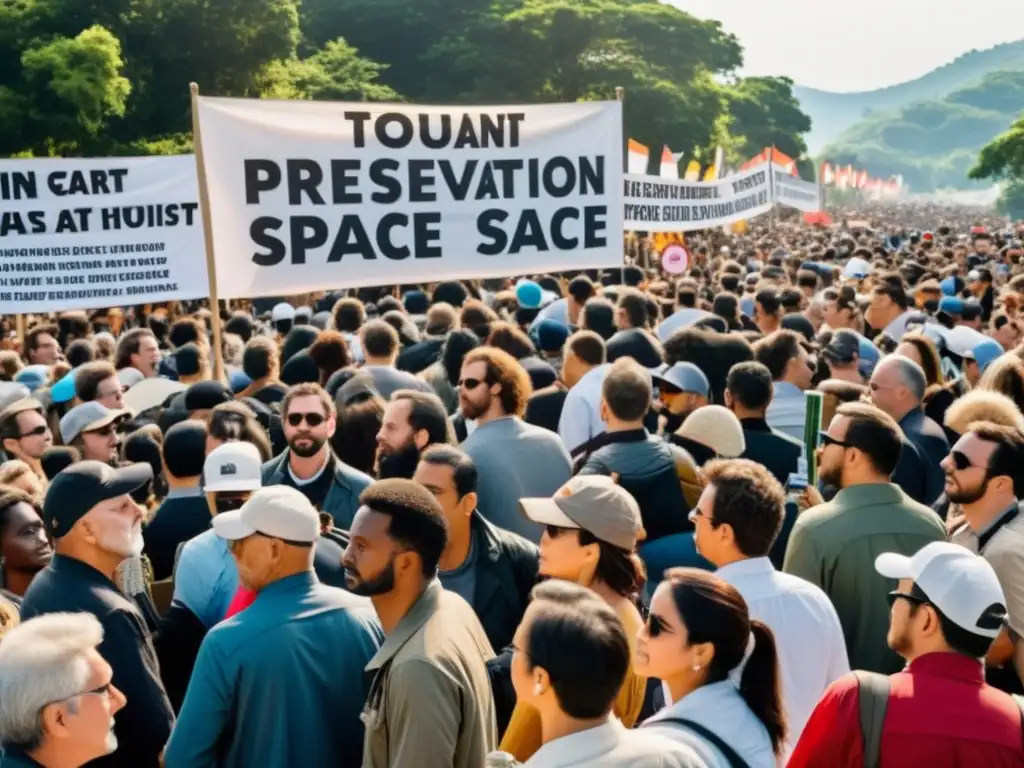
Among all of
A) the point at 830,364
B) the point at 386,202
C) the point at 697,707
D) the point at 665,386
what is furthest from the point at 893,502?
the point at 386,202

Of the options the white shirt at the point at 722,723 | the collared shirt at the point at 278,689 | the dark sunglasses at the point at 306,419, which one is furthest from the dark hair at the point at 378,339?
the white shirt at the point at 722,723

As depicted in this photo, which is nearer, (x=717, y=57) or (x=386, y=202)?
(x=386, y=202)

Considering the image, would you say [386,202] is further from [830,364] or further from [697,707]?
[697,707]

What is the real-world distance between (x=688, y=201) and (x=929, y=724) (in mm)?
9811

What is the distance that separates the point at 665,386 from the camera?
708cm

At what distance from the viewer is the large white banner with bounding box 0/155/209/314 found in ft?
29.0

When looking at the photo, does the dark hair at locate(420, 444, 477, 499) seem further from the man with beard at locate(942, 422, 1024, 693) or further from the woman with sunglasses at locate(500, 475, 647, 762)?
the man with beard at locate(942, 422, 1024, 693)

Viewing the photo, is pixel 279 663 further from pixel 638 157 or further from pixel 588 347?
pixel 638 157

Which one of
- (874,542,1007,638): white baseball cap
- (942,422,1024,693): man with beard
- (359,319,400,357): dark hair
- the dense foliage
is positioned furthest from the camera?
the dense foliage

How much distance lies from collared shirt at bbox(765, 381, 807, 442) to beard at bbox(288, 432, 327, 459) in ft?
8.41

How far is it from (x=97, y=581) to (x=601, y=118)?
540 centimetres

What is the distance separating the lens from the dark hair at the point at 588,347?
7.36 metres

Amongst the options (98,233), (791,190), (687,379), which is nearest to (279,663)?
(687,379)

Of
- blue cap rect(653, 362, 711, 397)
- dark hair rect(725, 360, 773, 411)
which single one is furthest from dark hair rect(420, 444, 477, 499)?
blue cap rect(653, 362, 711, 397)
